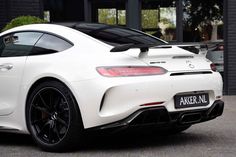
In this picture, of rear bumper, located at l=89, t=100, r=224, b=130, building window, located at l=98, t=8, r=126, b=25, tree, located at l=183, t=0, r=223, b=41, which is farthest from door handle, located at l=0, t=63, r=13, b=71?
tree, located at l=183, t=0, r=223, b=41

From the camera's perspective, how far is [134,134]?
7250 mm

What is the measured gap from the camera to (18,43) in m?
6.75

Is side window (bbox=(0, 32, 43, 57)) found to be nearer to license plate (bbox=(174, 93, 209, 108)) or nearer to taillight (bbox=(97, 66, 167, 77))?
taillight (bbox=(97, 66, 167, 77))

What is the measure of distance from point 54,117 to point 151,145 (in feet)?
3.71

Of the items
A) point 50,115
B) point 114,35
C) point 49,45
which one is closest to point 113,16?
point 114,35

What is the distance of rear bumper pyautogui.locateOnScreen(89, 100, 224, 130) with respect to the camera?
18.9 feet

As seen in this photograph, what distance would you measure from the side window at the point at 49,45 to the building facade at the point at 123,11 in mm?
6178

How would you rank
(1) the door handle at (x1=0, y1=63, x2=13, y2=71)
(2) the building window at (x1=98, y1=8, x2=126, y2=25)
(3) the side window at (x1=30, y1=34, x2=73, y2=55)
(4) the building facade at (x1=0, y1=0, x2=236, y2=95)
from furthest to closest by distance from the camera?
(2) the building window at (x1=98, y1=8, x2=126, y2=25) → (4) the building facade at (x1=0, y1=0, x2=236, y2=95) → (1) the door handle at (x1=0, y1=63, x2=13, y2=71) → (3) the side window at (x1=30, y1=34, x2=73, y2=55)

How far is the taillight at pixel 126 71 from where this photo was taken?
573 cm

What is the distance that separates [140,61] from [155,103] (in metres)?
0.47

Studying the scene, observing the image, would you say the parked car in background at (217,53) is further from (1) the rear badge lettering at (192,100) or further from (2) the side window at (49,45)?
(2) the side window at (49,45)

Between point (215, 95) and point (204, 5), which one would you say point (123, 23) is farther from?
point (215, 95)

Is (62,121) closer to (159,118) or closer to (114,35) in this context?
(159,118)

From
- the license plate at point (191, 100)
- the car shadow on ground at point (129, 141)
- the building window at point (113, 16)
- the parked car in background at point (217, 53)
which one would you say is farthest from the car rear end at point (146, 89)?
the building window at point (113, 16)
